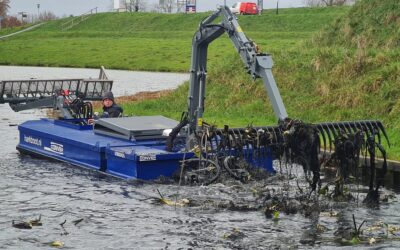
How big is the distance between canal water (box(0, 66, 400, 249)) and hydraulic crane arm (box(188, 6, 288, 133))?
1.85 m

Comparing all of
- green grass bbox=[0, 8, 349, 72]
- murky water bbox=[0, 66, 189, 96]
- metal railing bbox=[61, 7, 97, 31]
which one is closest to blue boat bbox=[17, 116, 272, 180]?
murky water bbox=[0, 66, 189, 96]

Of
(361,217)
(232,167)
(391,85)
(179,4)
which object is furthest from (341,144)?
(179,4)

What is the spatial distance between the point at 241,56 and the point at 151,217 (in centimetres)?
437

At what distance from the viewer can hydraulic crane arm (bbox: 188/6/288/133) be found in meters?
17.8

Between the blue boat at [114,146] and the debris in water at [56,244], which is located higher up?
the blue boat at [114,146]

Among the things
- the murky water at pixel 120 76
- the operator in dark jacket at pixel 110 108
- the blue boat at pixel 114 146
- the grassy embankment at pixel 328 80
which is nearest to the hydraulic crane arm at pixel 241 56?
the blue boat at pixel 114 146

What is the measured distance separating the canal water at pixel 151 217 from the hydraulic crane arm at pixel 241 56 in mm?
1848

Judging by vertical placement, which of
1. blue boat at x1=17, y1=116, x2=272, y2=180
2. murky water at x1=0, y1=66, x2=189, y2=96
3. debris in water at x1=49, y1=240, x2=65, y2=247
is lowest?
murky water at x1=0, y1=66, x2=189, y2=96

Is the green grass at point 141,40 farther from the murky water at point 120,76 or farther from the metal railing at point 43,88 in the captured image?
the metal railing at point 43,88

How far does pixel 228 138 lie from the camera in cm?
1783

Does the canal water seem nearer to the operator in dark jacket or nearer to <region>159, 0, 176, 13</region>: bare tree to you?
the operator in dark jacket

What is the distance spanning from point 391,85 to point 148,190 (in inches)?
441

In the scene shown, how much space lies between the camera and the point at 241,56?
1841 centimetres

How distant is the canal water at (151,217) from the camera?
14.2 metres
